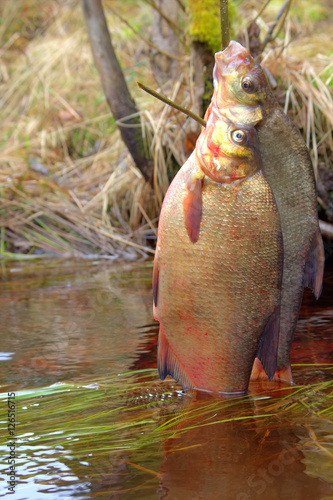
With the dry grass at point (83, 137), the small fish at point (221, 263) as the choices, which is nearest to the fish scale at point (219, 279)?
the small fish at point (221, 263)

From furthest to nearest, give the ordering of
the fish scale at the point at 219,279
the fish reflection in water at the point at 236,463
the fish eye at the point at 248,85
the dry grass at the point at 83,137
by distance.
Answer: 1. the dry grass at the point at 83,137
2. the fish eye at the point at 248,85
3. the fish scale at the point at 219,279
4. the fish reflection in water at the point at 236,463

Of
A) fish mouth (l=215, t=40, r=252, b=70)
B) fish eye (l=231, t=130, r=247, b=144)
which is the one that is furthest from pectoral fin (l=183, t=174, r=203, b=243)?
fish mouth (l=215, t=40, r=252, b=70)

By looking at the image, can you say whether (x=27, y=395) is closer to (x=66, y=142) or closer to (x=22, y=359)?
(x=22, y=359)

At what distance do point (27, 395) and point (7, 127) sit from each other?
7.07 meters

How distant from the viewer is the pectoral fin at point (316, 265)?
83.2 inches

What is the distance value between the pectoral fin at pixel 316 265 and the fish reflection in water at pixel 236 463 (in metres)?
0.49

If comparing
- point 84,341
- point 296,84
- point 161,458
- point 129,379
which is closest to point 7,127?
point 296,84

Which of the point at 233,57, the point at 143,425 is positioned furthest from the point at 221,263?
the point at 233,57

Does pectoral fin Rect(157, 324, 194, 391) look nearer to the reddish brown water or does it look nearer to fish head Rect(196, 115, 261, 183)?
the reddish brown water

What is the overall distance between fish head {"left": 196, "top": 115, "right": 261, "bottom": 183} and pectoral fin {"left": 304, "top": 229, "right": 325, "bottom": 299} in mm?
337

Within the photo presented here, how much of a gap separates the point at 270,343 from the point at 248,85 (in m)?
0.82

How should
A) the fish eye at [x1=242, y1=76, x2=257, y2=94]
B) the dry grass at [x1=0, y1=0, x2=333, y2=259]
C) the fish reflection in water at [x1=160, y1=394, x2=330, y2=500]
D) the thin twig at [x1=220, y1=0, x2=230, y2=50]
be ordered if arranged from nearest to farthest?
1. the fish reflection in water at [x1=160, y1=394, x2=330, y2=500]
2. the fish eye at [x1=242, y1=76, x2=257, y2=94]
3. the thin twig at [x1=220, y1=0, x2=230, y2=50]
4. the dry grass at [x1=0, y1=0, x2=333, y2=259]

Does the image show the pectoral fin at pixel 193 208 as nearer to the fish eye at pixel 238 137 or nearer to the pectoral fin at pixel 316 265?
the fish eye at pixel 238 137

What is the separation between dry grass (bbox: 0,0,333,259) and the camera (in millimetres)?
4992
